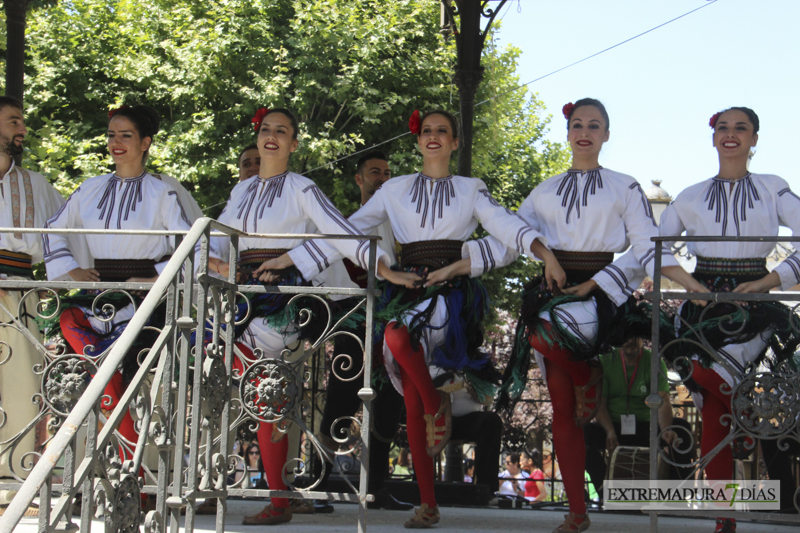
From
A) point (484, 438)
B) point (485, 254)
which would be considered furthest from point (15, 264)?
point (484, 438)

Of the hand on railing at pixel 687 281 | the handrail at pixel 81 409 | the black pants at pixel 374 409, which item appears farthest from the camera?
the black pants at pixel 374 409

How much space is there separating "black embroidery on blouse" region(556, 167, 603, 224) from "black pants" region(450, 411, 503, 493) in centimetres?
160

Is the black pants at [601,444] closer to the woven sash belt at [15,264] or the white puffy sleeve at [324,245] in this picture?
the white puffy sleeve at [324,245]

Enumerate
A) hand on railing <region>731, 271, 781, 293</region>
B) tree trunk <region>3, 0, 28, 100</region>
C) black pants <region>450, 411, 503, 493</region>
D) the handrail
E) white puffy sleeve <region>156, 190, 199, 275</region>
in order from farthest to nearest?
tree trunk <region>3, 0, 28, 100</region>
black pants <region>450, 411, 503, 493</region>
white puffy sleeve <region>156, 190, 199, 275</region>
hand on railing <region>731, 271, 781, 293</region>
the handrail

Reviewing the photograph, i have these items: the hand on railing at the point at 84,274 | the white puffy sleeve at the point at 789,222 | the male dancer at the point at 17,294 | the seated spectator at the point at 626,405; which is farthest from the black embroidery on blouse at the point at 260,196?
the white puffy sleeve at the point at 789,222

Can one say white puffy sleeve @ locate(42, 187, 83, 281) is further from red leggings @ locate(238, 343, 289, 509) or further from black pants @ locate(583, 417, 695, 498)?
black pants @ locate(583, 417, 695, 498)

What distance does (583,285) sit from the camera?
4.00m

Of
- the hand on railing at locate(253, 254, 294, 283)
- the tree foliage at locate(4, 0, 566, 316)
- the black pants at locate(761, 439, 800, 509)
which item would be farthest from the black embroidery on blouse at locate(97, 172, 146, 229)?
the tree foliage at locate(4, 0, 566, 316)

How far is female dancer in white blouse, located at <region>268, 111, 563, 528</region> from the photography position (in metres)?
4.03

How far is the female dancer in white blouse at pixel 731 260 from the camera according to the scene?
3.75 metres

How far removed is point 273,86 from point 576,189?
8.33m

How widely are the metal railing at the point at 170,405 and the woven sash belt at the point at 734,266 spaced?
159cm

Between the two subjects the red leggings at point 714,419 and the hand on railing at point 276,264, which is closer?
the red leggings at point 714,419

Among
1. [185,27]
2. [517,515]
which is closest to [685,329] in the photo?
[517,515]
